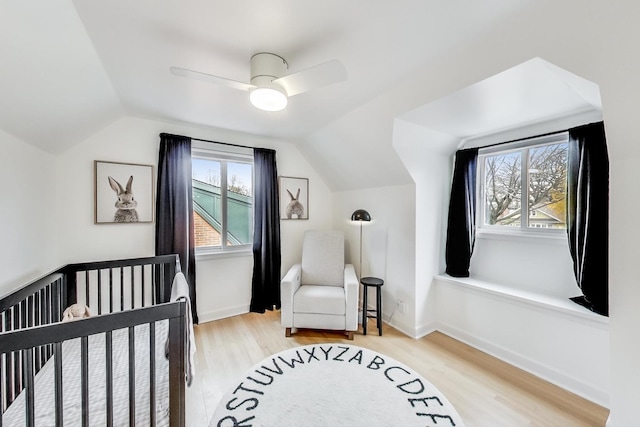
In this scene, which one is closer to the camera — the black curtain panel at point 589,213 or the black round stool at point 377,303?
the black curtain panel at point 589,213

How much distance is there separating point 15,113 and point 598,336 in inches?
156

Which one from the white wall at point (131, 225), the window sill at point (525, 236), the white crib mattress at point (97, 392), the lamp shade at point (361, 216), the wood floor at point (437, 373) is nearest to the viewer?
the white crib mattress at point (97, 392)

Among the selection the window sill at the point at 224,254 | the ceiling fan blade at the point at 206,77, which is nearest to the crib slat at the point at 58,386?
the ceiling fan blade at the point at 206,77

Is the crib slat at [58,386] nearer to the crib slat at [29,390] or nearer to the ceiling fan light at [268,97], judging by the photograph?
the crib slat at [29,390]

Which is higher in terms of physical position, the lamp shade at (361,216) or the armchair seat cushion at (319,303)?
the lamp shade at (361,216)

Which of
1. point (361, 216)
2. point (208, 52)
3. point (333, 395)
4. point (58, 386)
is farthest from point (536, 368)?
point (208, 52)

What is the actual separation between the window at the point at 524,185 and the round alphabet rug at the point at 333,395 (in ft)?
5.73

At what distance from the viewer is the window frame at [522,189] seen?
2129 mm

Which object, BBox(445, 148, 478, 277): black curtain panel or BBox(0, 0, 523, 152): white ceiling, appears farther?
BBox(445, 148, 478, 277): black curtain panel

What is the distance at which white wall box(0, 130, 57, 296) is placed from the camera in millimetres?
1508

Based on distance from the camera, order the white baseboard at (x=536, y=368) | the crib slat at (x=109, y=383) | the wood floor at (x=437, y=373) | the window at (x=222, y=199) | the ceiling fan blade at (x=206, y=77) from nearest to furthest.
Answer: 1. the crib slat at (x=109, y=383)
2. the ceiling fan blade at (x=206, y=77)
3. the wood floor at (x=437, y=373)
4. the white baseboard at (x=536, y=368)
5. the window at (x=222, y=199)

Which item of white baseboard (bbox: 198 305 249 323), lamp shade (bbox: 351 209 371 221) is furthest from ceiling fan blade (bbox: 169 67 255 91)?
white baseboard (bbox: 198 305 249 323)

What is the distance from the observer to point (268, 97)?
1.47 metres

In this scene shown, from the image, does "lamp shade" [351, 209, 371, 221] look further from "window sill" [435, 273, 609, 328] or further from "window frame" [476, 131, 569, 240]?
"window frame" [476, 131, 569, 240]
